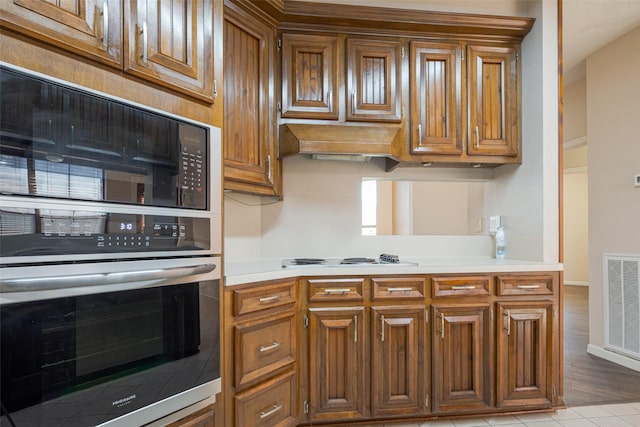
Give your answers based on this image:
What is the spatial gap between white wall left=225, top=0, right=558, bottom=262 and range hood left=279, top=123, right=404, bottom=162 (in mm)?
377

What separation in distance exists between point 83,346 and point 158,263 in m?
0.31

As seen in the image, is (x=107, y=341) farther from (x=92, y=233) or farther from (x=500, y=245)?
(x=500, y=245)

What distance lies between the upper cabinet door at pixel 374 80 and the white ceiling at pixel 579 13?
1.09 feet

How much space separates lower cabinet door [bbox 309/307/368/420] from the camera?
196cm

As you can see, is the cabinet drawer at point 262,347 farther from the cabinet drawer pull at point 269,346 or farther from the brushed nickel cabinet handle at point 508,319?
the brushed nickel cabinet handle at point 508,319

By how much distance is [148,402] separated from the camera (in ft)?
3.82

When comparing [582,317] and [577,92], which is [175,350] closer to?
[577,92]

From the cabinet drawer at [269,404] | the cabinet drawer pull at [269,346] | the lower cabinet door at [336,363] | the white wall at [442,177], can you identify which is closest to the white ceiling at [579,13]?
the white wall at [442,177]

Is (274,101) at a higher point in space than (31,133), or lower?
higher

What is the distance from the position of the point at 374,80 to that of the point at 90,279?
1.98m

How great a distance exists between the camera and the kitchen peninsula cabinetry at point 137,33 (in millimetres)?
946

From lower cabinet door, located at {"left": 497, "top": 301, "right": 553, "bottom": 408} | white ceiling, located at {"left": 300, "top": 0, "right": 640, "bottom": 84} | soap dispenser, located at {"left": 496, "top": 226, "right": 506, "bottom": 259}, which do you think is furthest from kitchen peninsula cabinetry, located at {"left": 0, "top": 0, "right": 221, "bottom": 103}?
soap dispenser, located at {"left": 496, "top": 226, "right": 506, "bottom": 259}

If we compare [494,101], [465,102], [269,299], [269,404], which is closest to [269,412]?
[269,404]

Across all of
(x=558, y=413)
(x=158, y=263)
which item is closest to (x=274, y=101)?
(x=158, y=263)
